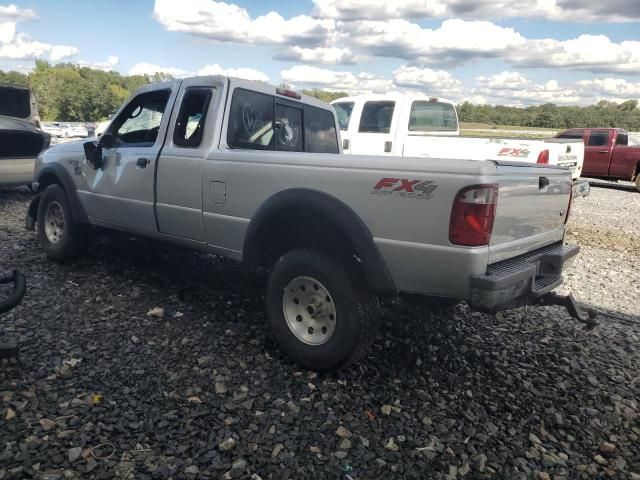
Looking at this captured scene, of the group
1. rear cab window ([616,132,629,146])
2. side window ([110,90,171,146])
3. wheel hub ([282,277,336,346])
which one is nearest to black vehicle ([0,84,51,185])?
side window ([110,90,171,146])

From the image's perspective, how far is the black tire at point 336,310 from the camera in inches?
119

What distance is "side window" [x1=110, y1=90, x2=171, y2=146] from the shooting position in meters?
→ 4.43

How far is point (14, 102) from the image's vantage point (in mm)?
8812

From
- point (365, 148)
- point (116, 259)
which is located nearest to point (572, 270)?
point (365, 148)

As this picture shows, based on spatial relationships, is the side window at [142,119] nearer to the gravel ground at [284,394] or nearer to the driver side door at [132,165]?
the driver side door at [132,165]

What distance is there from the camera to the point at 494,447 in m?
2.66

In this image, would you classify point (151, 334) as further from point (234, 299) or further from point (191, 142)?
point (191, 142)

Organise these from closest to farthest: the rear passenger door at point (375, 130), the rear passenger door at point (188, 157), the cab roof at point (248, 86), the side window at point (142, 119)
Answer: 1. the rear passenger door at point (188, 157)
2. the cab roof at point (248, 86)
3. the side window at point (142, 119)
4. the rear passenger door at point (375, 130)

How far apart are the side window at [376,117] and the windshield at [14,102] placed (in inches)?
244

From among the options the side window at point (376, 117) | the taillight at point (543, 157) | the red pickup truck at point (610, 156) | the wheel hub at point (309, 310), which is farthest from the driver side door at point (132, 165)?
the red pickup truck at point (610, 156)

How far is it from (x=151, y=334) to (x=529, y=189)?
2871 mm

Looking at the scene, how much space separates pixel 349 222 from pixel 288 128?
6.07ft

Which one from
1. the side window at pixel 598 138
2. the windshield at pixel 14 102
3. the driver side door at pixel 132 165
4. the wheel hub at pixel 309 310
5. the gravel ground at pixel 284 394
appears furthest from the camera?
the side window at pixel 598 138

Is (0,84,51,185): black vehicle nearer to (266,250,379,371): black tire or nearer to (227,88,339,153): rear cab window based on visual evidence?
(227,88,339,153): rear cab window
